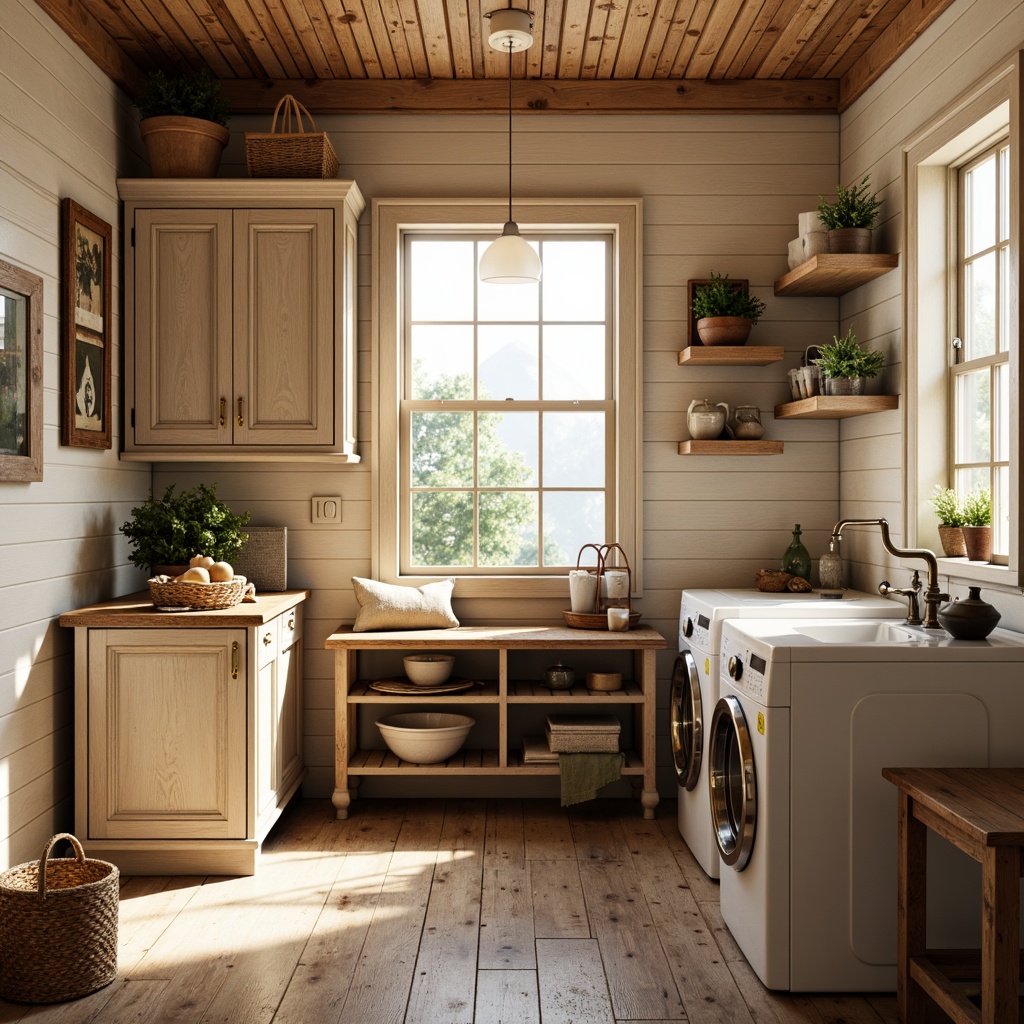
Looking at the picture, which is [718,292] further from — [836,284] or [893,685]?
[893,685]

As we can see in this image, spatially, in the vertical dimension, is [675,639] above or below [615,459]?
below

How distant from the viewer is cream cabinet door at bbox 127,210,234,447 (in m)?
3.81

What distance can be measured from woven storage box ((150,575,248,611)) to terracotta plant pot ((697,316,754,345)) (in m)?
2.09

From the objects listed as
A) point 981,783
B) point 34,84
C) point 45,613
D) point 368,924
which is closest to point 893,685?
point 981,783

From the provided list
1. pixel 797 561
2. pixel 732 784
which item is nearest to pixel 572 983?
pixel 732 784

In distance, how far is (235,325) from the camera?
3.81m

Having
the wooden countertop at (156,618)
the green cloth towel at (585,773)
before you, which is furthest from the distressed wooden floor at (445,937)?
the wooden countertop at (156,618)

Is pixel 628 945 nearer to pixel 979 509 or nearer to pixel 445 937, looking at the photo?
pixel 445 937

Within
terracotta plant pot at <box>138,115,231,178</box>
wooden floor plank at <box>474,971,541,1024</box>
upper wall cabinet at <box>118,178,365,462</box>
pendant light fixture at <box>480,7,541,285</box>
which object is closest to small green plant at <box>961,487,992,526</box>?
pendant light fixture at <box>480,7,541,285</box>

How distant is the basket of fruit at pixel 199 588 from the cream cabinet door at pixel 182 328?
59cm

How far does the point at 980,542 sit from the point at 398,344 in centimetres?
237

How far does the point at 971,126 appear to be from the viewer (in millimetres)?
3039

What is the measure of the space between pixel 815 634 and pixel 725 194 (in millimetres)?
2042

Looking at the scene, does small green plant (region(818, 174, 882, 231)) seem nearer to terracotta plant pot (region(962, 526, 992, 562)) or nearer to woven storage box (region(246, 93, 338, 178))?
terracotta plant pot (region(962, 526, 992, 562))
